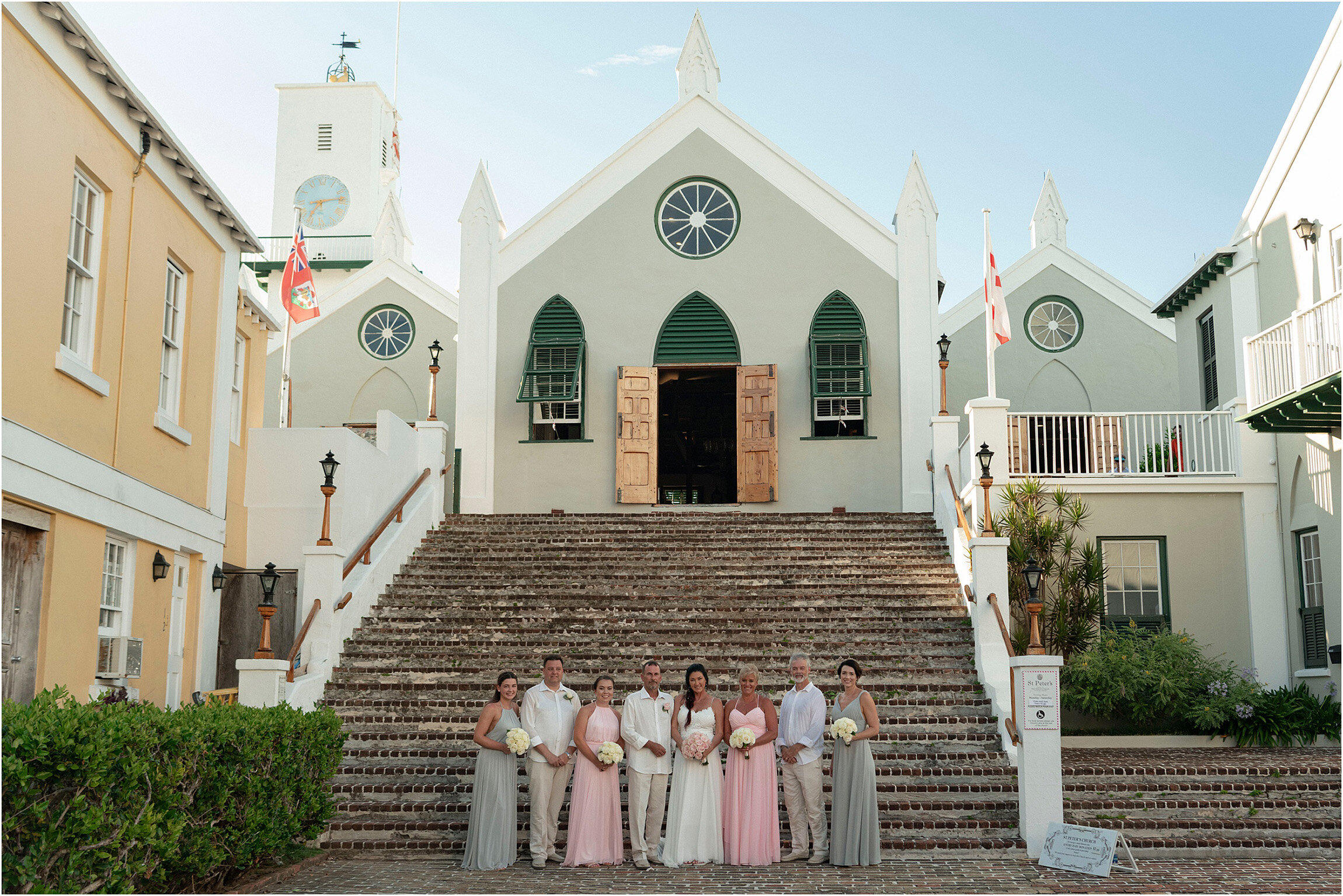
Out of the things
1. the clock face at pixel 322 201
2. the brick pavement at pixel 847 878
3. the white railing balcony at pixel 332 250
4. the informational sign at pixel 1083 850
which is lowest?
the brick pavement at pixel 847 878

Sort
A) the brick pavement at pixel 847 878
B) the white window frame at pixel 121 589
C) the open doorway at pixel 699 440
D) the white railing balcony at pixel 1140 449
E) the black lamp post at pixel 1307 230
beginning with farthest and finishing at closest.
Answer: the open doorway at pixel 699 440, the white railing balcony at pixel 1140 449, the black lamp post at pixel 1307 230, the white window frame at pixel 121 589, the brick pavement at pixel 847 878

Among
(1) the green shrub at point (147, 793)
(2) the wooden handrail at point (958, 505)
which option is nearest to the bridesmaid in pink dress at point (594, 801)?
(1) the green shrub at point (147, 793)

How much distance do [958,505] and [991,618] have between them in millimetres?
3440

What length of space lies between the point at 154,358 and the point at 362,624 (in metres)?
3.75

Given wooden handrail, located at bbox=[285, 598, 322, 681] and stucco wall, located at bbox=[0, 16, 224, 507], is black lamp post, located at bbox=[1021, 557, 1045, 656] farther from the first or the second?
stucco wall, located at bbox=[0, 16, 224, 507]

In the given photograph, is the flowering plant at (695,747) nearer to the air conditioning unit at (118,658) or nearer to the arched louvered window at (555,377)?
the air conditioning unit at (118,658)

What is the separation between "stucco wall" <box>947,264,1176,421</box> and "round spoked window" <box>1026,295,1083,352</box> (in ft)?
0.32

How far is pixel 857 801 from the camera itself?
9.12 m

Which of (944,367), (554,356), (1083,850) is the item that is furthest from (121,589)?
(944,367)

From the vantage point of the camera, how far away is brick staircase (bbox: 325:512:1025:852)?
10375 millimetres

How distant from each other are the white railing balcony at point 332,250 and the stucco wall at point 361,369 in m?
5.14

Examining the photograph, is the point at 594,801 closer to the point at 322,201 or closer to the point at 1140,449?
the point at 1140,449

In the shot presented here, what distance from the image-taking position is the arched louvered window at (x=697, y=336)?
20062 mm

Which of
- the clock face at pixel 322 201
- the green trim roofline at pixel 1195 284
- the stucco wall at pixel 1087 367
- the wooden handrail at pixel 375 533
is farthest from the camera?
the clock face at pixel 322 201
